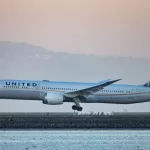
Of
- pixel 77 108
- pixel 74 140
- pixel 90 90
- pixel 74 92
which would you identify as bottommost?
pixel 74 140

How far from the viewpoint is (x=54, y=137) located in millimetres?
42312

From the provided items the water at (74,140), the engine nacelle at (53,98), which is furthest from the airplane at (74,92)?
the water at (74,140)

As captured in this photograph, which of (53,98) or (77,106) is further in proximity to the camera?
(77,106)

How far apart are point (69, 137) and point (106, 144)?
16.8 feet

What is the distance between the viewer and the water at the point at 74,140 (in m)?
35.7

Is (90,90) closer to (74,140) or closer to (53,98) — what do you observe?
(53,98)

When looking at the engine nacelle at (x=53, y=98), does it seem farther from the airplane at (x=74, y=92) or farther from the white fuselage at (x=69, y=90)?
the white fuselage at (x=69, y=90)

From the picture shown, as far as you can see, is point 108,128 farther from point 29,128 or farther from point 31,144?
point 31,144

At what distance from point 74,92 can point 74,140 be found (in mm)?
39833

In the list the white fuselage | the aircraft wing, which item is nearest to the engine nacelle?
the white fuselage

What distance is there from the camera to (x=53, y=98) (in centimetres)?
7806

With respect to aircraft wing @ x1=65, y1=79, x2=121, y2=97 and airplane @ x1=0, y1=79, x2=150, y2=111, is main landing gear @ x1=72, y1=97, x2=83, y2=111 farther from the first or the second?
aircraft wing @ x1=65, y1=79, x2=121, y2=97

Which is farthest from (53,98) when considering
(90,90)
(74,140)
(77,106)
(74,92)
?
(74,140)

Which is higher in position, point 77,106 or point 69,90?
point 69,90
